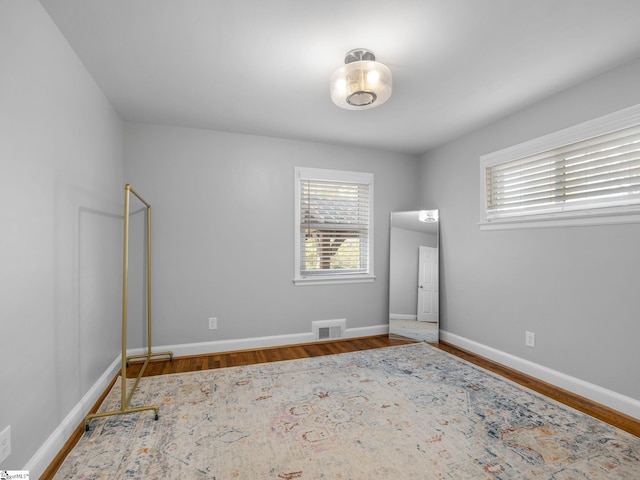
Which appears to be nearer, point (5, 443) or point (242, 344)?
point (5, 443)

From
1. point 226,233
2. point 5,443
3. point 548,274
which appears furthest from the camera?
point 226,233

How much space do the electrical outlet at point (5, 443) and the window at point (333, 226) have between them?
2708mm

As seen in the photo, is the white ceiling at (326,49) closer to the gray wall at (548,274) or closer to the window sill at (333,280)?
the gray wall at (548,274)

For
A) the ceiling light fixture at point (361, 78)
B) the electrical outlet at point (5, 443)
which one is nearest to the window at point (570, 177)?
the ceiling light fixture at point (361, 78)

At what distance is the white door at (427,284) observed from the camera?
3.98 m

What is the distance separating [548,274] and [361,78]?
2336mm

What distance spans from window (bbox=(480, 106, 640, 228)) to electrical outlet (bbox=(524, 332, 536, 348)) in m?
1.03

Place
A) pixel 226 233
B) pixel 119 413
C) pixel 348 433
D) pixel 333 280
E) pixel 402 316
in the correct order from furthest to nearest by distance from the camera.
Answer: pixel 402 316 < pixel 333 280 < pixel 226 233 < pixel 119 413 < pixel 348 433

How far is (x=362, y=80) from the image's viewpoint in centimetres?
205

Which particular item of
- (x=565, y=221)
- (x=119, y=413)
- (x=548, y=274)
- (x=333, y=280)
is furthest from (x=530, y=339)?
(x=119, y=413)

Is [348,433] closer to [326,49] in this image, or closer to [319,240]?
[319,240]

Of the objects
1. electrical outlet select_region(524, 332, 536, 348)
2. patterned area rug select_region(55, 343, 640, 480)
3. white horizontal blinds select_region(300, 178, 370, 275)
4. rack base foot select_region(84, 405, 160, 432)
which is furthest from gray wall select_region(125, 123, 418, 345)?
electrical outlet select_region(524, 332, 536, 348)

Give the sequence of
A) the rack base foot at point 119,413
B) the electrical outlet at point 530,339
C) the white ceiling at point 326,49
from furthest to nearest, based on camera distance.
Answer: the electrical outlet at point 530,339 → the rack base foot at point 119,413 → the white ceiling at point 326,49

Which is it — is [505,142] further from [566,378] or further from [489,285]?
[566,378]
